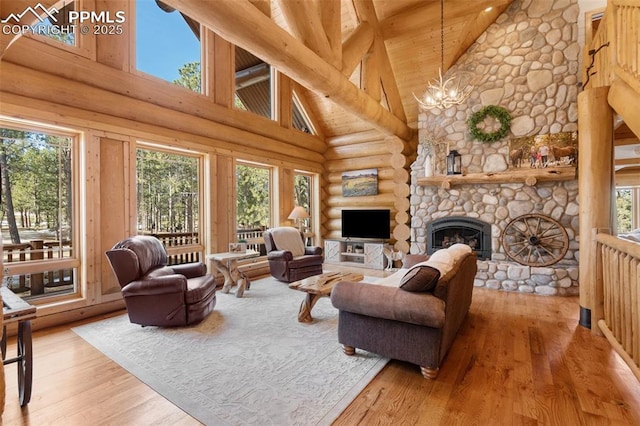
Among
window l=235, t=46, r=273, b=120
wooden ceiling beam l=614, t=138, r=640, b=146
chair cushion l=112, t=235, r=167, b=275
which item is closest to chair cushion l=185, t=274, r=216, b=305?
chair cushion l=112, t=235, r=167, b=275

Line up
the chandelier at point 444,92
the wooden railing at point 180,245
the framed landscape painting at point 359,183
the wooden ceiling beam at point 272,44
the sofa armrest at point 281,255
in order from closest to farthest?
the wooden ceiling beam at point 272,44 < the chandelier at point 444,92 < the wooden railing at point 180,245 < the sofa armrest at point 281,255 < the framed landscape painting at point 359,183

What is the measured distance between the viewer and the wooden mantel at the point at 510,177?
185 inches

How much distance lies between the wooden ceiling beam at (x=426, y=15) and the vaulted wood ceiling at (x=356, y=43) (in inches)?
0.5

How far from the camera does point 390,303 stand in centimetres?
238

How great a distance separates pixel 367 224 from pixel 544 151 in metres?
3.56

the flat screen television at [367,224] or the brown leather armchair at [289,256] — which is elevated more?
the flat screen television at [367,224]

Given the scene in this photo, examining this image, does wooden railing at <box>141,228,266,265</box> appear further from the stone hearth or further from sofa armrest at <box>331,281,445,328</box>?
the stone hearth

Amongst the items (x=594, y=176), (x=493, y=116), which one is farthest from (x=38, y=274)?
(x=493, y=116)

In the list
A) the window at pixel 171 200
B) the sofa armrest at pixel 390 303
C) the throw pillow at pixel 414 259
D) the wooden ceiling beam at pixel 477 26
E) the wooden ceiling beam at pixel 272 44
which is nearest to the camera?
the sofa armrest at pixel 390 303

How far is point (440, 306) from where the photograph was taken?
2.24 metres

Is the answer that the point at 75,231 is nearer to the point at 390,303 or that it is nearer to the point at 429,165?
the point at 390,303

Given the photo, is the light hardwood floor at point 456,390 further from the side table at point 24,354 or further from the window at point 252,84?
the window at point 252,84

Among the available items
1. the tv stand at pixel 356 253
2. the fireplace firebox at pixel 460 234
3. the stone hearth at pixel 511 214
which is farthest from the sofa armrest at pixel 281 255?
the fireplace firebox at pixel 460 234

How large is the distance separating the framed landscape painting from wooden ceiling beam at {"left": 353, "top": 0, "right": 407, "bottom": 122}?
148 cm
